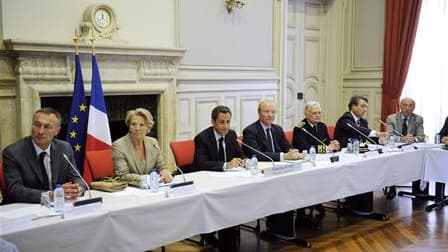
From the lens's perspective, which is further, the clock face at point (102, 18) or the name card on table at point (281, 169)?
the clock face at point (102, 18)

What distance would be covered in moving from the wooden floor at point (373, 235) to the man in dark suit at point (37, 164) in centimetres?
121

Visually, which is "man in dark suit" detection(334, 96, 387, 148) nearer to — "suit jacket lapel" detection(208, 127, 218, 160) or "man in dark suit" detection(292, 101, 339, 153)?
"man in dark suit" detection(292, 101, 339, 153)

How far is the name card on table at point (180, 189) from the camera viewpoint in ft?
8.48

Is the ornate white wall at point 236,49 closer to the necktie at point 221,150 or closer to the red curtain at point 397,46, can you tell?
the red curtain at point 397,46

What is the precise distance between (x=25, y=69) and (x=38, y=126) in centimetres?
167

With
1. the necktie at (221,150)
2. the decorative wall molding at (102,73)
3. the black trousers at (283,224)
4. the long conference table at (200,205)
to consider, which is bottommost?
the black trousers at (283,224)

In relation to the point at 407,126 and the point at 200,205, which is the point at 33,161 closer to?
the point at 200,205

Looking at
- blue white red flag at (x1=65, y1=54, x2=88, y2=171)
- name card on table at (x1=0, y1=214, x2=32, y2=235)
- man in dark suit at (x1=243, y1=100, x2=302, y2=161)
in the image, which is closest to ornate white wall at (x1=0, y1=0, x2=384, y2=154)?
blue white red flag at (x1=65, y1=54, x2=88, y2=171)

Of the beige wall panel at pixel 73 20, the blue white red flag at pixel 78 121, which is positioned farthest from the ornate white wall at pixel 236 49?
the blue white red flag at pixel 78 121

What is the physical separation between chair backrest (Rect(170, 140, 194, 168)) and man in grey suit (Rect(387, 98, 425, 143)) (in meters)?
2.29

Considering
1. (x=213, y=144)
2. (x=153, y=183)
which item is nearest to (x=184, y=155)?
(x=213, y=144)

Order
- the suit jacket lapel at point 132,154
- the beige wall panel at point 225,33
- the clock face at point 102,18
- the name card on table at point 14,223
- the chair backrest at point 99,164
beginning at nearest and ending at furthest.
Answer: the name card on table at point 14,223
the suit jacket lapel at point 132,154
the chair backrest at point 99,164
the clock face at point 102,18
the beige wall panel at point 225,33

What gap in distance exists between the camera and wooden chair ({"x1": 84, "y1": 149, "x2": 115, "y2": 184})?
3299mm

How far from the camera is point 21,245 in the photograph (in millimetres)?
1981
